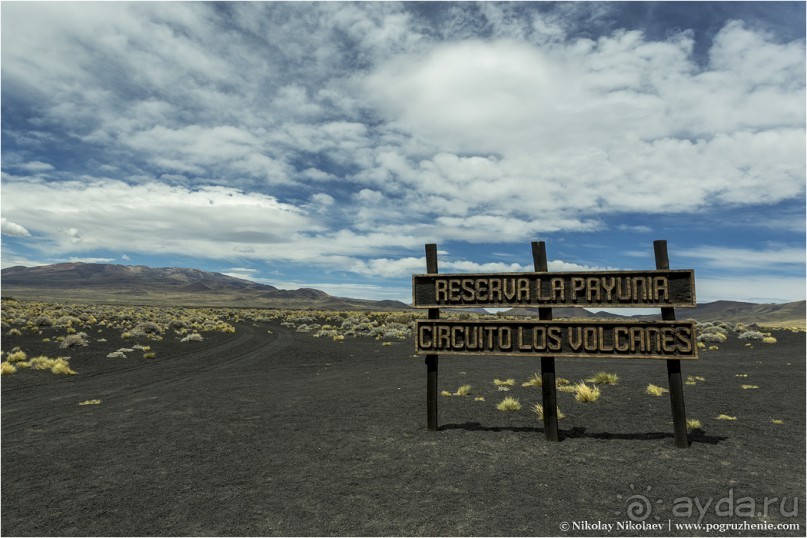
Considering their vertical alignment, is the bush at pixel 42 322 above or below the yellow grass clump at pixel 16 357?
above

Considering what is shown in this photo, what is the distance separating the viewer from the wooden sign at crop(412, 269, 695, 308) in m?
8.11

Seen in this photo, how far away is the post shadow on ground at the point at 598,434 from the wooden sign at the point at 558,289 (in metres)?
2.73

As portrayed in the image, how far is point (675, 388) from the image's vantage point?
811 centimetres

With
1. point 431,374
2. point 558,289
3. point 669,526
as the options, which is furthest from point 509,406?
point 669,526

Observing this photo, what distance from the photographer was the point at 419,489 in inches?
249

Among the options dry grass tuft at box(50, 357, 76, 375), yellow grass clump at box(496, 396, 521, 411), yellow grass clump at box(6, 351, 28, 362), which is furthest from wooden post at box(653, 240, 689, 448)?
yellow grass clump at box(6, 351, 28, 362)

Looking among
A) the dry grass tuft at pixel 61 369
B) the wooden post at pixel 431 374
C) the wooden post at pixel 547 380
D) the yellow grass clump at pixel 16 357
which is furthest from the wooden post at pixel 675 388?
the yellow grass clump at pixel 16 357

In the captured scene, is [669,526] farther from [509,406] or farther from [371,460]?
[509,406]

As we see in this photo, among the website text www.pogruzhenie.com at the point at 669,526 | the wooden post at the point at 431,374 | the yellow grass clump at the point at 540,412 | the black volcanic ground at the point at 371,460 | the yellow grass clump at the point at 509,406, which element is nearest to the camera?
the website text www.pogruzhenie.com at the point at 669,526

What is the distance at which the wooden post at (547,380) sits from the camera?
8578 millimetres

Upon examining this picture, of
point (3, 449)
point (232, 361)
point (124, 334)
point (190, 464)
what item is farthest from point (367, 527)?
point (124, 334)

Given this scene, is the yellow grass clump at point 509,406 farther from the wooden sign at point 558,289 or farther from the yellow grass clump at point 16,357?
the yellow grass clump at point 16,357

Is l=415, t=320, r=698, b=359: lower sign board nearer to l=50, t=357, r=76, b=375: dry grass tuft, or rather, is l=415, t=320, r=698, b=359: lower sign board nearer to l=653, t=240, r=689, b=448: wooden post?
l=653, t=240, r=689, b=448: wooden post

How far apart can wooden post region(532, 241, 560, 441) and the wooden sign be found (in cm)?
31
